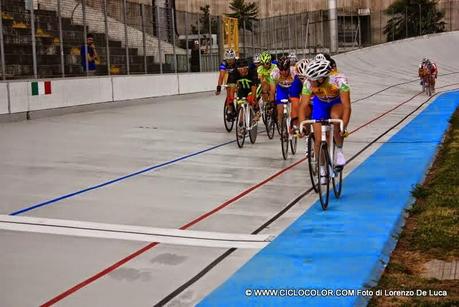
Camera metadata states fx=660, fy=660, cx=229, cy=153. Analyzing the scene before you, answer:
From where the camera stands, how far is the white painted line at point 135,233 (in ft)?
19.9

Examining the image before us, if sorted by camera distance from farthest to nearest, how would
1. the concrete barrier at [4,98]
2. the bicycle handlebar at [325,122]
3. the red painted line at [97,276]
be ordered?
the concrete barrier at [4,98]
the bicycle handlebar at [325,122]
the red painted line at [97,276]

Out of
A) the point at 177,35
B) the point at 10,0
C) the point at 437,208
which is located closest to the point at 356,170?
the point at 437,208

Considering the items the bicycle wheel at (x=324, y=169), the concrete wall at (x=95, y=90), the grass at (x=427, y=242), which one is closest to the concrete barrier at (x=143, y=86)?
the concrete wall at (x=95, y=90)

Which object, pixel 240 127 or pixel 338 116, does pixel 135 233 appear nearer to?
pixel 338 116

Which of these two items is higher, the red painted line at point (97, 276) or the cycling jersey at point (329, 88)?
the cycling jersey at point (329, 88)

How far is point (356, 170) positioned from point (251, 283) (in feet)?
18.4

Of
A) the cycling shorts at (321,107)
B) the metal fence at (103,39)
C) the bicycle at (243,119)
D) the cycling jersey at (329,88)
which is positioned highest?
the metal fence at (103,39)

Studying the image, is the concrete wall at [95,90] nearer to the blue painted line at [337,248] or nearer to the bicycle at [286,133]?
the bicycle at [286,133]

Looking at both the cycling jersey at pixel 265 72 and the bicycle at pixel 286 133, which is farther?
the cycling jersey at pixel 265 72

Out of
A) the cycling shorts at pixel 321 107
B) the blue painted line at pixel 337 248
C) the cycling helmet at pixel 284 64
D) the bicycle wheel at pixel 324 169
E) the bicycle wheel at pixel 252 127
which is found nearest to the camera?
the blue painted line at pixel 337 248

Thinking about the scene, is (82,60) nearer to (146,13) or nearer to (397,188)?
(146,13)

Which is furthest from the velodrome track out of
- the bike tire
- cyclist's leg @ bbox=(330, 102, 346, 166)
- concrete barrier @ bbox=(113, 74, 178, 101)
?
concrete barrier @ bbox=(113, 74, 178, 101)

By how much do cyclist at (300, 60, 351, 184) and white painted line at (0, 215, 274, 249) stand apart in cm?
166

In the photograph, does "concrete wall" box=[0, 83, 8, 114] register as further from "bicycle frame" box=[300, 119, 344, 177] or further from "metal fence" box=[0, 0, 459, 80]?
"bicycle frame" box=[300, 119, 344, 177]
